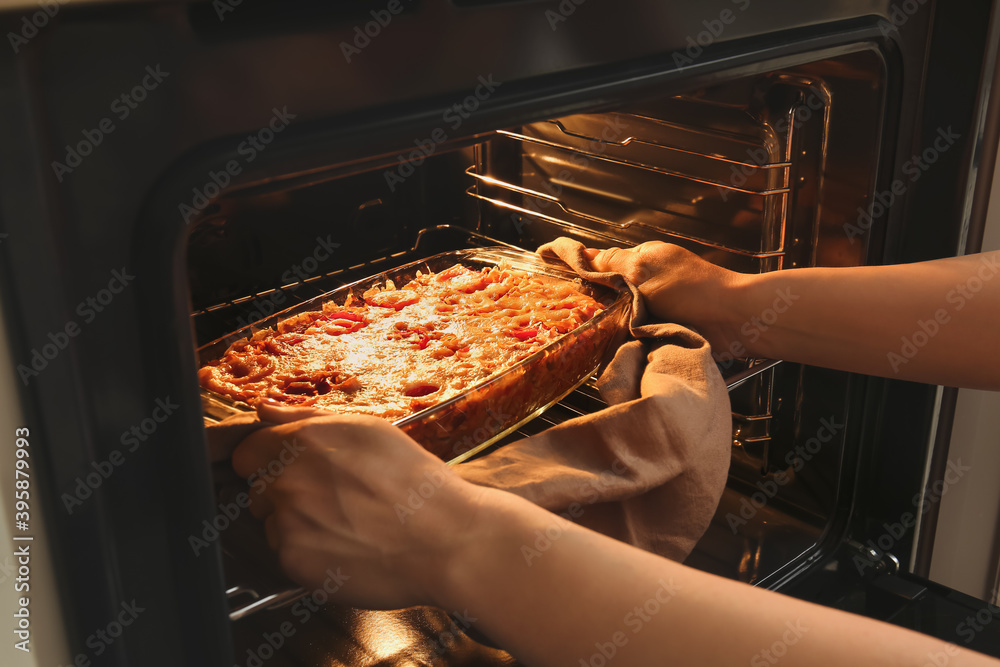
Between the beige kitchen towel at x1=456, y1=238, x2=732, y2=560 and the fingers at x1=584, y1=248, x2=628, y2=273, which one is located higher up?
the fingers at x1=584, y1=248, x2=628, y2=273

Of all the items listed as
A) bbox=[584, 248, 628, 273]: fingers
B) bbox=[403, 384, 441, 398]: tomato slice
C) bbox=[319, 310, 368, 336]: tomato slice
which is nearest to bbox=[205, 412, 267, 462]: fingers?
bbox=[403, 384, 441, 398]: tomato slice

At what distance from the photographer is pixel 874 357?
0.89m

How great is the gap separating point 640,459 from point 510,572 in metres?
0.22

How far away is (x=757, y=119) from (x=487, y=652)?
64 centimetres

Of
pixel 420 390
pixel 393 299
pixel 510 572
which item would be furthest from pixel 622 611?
pixel 393 299

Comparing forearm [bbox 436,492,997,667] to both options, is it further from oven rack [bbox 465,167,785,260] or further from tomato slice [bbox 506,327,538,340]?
oven rack [bbox 465,167,785,260]

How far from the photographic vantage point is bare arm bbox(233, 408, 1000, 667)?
1.75ft

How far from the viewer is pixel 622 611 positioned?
55 centimetres

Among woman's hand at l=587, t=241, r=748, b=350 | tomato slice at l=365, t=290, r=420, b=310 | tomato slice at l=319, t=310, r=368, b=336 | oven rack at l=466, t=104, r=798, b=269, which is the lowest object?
tomato slice at l=319, t=310, r=368, b=336

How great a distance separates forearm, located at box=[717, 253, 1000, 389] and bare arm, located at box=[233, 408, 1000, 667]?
395 mm

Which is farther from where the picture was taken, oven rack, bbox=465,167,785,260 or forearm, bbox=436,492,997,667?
oven rack, bbox=465,167,785,260

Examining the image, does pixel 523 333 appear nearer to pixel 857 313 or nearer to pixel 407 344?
pixel 407 344

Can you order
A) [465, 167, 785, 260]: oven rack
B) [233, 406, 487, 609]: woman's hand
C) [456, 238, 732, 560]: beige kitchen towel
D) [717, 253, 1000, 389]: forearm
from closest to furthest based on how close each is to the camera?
[233, 406, 487, 609]: woman's hand
[456, 238, 732, 560]: beige kitchen towel
[717, 253, 1000, 389]: forearm
[465, 167, 785, 260]: oven rack

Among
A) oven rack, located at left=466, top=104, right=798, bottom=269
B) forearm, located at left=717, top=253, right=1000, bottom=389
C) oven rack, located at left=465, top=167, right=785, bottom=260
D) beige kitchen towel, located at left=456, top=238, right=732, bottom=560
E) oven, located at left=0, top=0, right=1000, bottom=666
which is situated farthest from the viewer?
oven rack, located at left=465, top=167, right=785, bottom=260
